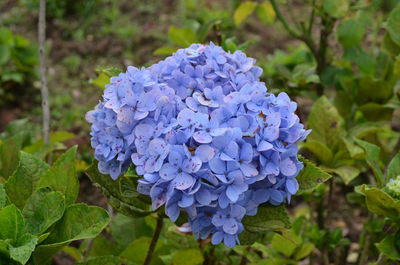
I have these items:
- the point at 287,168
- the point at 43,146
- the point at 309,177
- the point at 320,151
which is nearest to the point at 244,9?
the point at 320,151

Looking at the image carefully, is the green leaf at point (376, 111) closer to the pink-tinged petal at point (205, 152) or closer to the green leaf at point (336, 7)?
the green leaf at point (336, 7)

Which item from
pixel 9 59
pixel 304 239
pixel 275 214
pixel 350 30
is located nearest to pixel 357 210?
pixel 304 239

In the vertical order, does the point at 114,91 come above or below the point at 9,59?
above

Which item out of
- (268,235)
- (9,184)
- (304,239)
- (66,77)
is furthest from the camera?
(66,77)

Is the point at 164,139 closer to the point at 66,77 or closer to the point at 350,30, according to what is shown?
the point at 350,30

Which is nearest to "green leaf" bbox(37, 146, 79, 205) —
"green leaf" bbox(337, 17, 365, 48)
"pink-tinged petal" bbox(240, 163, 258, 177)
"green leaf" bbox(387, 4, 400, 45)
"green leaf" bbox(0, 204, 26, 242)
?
"green leaf" bbox(0, 204, 26, 242)

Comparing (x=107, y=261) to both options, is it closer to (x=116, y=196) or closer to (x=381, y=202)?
(x=116, y=196)
